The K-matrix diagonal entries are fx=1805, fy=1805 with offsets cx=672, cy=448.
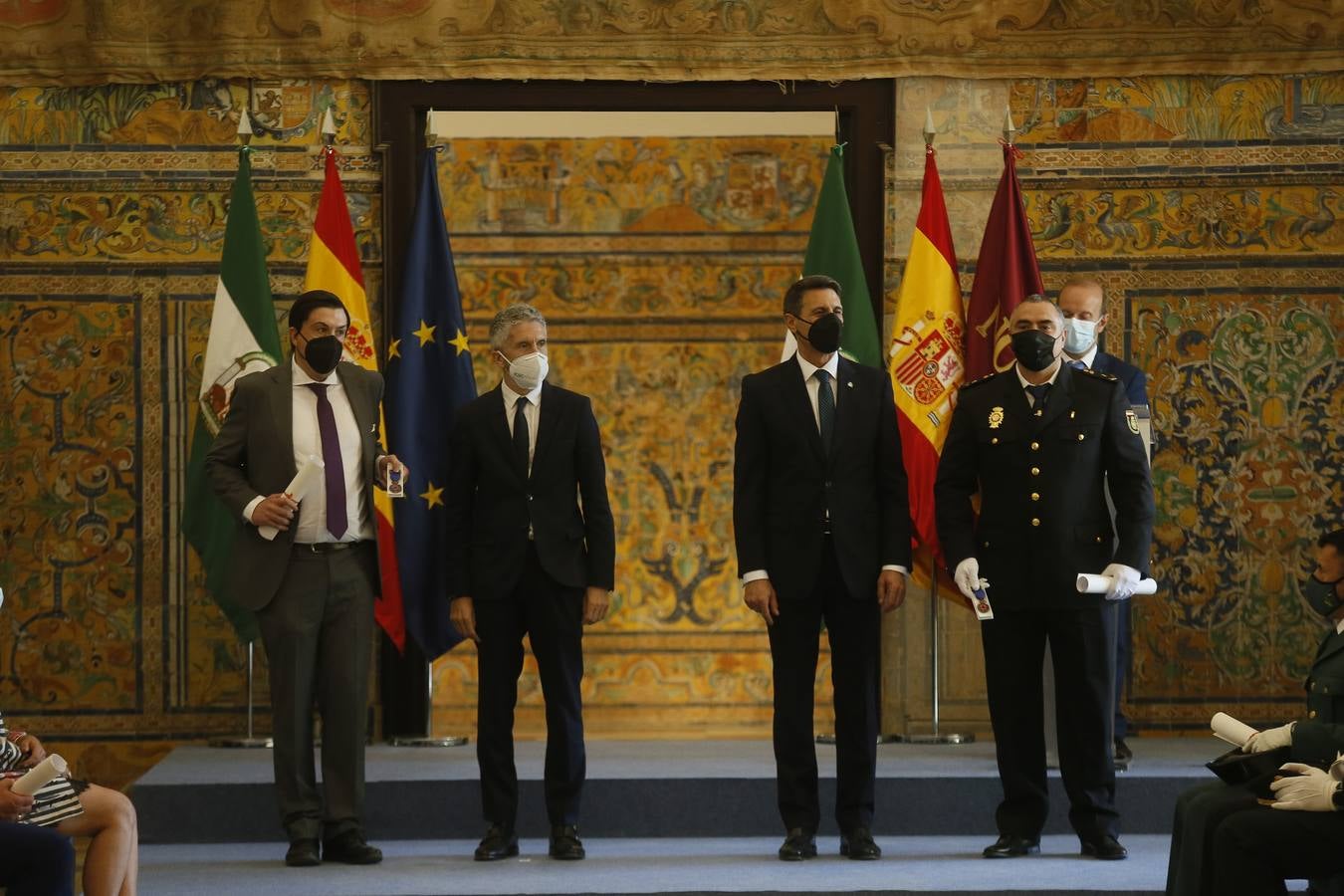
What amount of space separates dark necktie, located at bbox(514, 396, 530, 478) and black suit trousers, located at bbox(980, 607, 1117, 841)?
1.36m

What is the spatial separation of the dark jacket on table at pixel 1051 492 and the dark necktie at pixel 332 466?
5.39 ft

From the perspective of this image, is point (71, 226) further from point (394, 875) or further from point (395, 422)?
point (394, 875)

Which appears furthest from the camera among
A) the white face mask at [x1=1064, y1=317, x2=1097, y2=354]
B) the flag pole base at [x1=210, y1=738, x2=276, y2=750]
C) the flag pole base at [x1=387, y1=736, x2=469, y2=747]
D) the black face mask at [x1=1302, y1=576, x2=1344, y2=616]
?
the flag pole base at [x1=387, y1=736, x2=469, y2=747]

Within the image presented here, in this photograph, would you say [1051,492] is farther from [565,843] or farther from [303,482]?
[303,482]

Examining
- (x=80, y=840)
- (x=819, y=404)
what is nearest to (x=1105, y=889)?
(x=819, y=404)

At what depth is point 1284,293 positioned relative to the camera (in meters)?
6.58

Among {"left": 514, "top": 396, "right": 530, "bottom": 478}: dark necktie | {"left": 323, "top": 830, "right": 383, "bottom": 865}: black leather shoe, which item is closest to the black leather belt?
{"left": 514, "top": 396, "right": 530, "bottom": 478}: dark necktie

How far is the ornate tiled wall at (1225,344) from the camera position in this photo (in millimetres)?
6578

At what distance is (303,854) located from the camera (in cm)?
492

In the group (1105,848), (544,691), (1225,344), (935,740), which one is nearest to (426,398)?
(544,691)

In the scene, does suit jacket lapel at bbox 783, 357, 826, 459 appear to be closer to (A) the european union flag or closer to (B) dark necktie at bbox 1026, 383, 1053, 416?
(B) dark necktie at bbox 1026, 383, 1053, 416

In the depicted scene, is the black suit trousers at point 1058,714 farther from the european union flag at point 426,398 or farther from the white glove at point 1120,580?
the european union flag at point 426,398

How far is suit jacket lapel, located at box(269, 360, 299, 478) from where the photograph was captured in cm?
496

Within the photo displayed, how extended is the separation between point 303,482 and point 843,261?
228 centimetres
